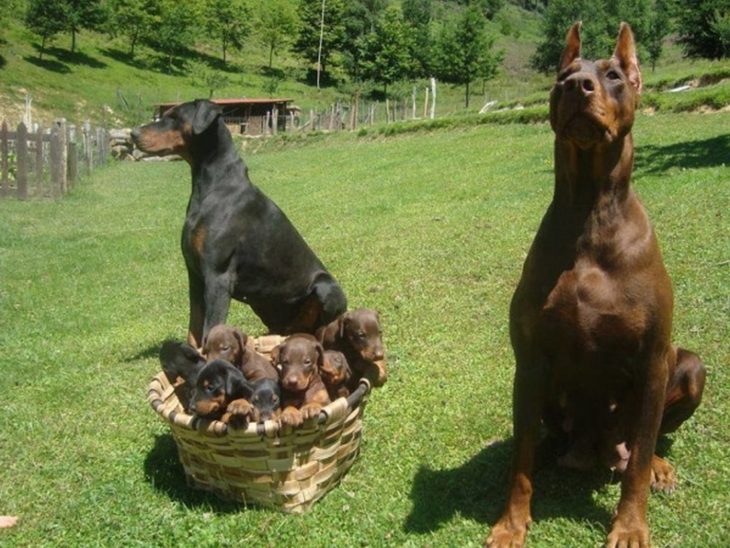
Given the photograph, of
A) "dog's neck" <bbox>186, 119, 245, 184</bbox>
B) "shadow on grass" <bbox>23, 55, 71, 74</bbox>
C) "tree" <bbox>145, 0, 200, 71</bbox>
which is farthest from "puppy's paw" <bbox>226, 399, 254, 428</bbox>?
"tree" <bbox>145, 0, 200, 71</bbox>

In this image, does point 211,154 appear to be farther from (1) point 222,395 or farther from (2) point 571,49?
(2) point 571,49

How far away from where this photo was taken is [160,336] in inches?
270

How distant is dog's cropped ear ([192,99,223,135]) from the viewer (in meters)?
5.57

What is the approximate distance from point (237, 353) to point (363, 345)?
71 centimetres

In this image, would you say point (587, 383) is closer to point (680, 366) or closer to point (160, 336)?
point (680, 366)

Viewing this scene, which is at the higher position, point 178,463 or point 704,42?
point 704,42

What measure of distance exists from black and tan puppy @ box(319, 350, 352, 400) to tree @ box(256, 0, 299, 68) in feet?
239

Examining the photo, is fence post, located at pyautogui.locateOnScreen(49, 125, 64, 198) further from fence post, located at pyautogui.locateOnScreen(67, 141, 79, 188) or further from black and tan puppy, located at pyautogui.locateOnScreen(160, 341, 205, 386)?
black and tan puppy, located at pyautogui.locateOnScreen(160, 341, 205, 386)

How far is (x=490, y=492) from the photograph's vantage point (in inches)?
147

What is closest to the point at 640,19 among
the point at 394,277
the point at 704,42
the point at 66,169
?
→ the point at 704,42

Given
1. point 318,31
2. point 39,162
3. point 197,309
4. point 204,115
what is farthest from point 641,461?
point 318,31

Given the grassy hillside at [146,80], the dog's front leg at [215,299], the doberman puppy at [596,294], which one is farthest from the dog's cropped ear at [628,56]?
the grassy hillside at [146,80]

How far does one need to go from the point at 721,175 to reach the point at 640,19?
6920 centimetres

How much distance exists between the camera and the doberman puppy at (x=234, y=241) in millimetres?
5418
